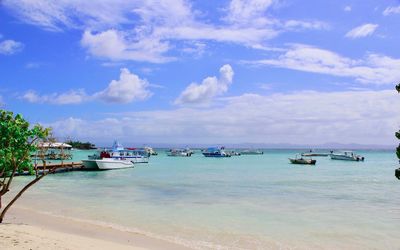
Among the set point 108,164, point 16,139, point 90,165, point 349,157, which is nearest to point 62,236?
point 16,139

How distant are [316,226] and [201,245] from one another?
622cm

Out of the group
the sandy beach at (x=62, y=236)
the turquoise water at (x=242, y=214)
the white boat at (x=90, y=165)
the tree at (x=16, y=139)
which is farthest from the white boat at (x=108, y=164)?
the tree at (x=16, y=139)

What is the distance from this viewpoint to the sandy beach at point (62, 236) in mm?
11000

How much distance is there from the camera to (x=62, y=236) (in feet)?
41.8

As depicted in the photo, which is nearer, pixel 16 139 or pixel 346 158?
pixel 16 139

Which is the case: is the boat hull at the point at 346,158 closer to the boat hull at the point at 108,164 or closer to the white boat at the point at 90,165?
the boat hull at the point at 108,164

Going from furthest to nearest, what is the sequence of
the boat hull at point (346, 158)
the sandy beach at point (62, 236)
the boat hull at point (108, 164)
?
the boat hull at point (346, 158), the boat hull at point (108, 164), the sandy beach at point (62, 236)

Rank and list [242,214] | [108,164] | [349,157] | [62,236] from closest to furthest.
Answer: [62,236] → [242,214] → [108,164] → [349,157]

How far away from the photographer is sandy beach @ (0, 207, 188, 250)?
11000mm

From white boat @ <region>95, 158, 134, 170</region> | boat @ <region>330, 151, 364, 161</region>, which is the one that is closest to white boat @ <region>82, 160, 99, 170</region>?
white boat @ <region>95, 158, 134, 170</region>

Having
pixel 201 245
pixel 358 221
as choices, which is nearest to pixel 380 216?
pixel 358 221

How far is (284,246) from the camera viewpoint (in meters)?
14.1

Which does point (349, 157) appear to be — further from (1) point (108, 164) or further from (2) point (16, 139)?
(2) point (16, 139)

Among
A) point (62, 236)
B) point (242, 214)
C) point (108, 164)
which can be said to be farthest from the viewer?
point (108, 164)
